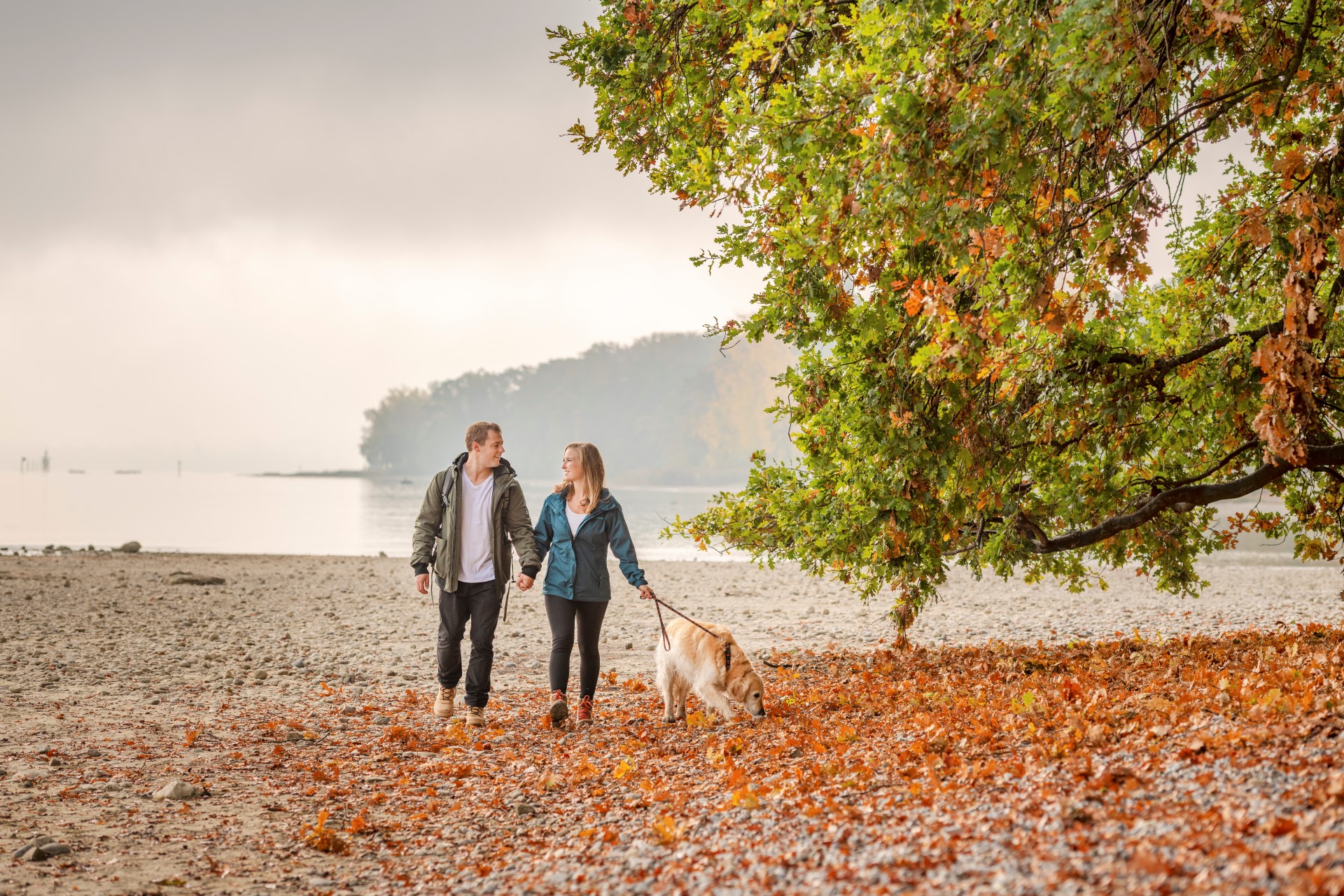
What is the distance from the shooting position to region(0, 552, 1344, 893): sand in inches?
205

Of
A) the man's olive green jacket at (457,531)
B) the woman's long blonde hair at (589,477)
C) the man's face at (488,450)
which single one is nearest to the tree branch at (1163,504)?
the woman's long blonde hair at (589,477)

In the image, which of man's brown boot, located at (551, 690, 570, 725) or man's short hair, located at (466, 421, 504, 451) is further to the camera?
man's short hair, located at (466, 421, 504, 451)

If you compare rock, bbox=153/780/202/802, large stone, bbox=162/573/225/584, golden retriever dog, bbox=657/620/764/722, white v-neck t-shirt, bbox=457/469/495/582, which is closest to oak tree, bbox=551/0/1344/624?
golden retriever dog, bbox=657/620/764/722

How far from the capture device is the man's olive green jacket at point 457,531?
7582mm

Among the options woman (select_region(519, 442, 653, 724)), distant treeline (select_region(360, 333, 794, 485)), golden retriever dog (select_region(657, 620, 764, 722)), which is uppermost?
distant treeline (select_region(360, 333, 794, 485))

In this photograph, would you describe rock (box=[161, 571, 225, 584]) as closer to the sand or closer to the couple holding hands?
the sand

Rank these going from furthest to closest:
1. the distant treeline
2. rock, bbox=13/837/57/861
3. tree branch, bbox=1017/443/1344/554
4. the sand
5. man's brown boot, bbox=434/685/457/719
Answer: the distant treeline → tree branch, bbox=1017/443/1344/554 → man's brown boot, bbox=434/685/457/719 → the sand → rock, bbox=13/837/57/861

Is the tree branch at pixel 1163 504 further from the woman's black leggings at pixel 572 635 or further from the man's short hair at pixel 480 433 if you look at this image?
the man's short hair at pixel 480 433

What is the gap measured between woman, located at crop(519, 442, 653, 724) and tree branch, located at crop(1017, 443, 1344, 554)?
161 inches

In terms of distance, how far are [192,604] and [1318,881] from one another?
18996 millimetres

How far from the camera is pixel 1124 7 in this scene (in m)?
4.71

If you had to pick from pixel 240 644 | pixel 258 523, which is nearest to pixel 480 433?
pixel 240 644

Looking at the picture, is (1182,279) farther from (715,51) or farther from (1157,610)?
(1157,610)

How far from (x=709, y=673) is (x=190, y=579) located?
18.4 meters
